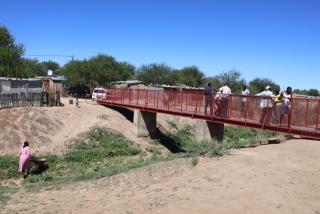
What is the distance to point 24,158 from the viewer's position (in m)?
20.7

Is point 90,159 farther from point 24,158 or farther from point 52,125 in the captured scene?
point 52,125

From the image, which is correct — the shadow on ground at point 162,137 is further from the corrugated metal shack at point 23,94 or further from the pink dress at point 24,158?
the pink dress at point 24,158

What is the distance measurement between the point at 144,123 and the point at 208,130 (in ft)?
35.5

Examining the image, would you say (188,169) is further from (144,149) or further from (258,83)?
(258,83)

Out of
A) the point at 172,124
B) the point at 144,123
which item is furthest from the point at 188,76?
the point at 144,123

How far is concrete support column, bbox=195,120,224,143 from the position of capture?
23.0 metres

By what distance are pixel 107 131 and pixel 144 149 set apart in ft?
10.9

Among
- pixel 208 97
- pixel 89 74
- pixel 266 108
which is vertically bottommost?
pixel 266 108

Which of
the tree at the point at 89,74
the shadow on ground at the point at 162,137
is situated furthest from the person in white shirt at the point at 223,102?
the tree at the point at 89,74

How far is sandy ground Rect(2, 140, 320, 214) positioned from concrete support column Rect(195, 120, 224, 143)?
7847 millimetres

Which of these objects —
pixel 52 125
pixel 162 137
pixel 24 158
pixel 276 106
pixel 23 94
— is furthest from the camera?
pixel 162 137

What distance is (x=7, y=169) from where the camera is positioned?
2214cm

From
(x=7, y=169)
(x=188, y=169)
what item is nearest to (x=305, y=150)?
(x=188, y=169)

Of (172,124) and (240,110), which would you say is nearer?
(240,110)
